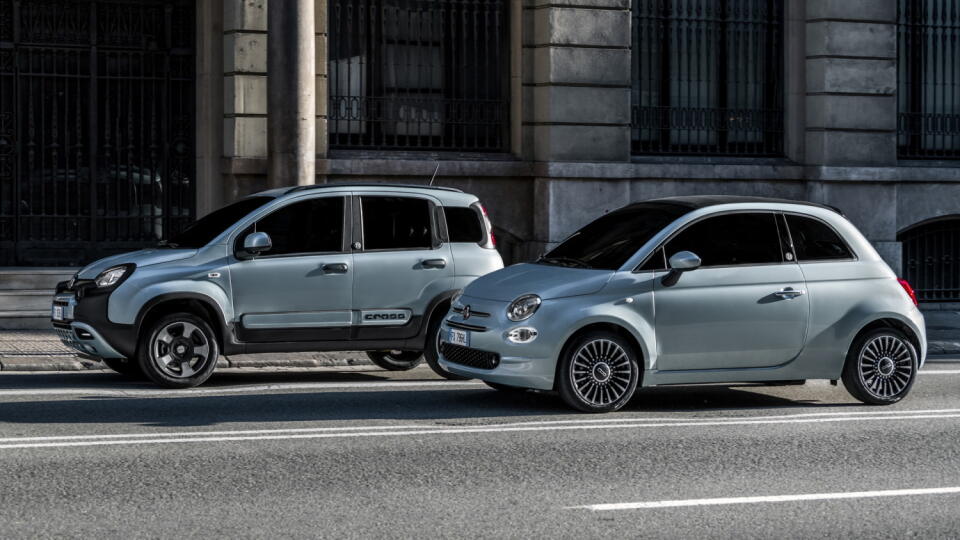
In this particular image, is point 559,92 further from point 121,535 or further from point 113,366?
point 121,535

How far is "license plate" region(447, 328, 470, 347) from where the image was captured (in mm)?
11148

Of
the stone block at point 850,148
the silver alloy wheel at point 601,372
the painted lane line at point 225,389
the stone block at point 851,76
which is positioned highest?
the stone block at point 851,76

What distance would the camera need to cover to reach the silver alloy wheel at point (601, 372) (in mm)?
10930

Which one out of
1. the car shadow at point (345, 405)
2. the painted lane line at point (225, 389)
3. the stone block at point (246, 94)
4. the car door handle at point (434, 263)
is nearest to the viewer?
the car shadow at point (345, 405)

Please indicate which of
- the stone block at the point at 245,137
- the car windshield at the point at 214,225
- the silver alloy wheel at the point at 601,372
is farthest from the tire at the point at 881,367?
the stone block at the point at 245,137

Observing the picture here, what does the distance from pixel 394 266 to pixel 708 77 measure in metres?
9.45

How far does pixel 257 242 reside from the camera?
40.7ft

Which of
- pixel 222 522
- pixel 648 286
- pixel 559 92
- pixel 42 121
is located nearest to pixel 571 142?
pixel 559 92

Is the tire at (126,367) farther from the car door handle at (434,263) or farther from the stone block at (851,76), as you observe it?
→ the stone block at (851,76)

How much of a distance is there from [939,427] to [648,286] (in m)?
2.18

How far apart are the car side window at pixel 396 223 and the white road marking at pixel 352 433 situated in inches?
120

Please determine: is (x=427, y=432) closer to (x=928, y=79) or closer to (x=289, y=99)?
(x=289, y=99)

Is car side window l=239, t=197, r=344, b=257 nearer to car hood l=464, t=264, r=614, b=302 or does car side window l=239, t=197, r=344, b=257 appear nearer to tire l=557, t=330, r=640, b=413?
car hood l=464, t=264, r=614, b=302

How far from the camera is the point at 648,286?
1112 cm
